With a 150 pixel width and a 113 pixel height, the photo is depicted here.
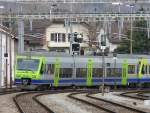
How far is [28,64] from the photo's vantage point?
141 feet

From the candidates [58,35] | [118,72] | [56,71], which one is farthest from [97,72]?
[58,35]

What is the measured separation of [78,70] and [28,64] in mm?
4971

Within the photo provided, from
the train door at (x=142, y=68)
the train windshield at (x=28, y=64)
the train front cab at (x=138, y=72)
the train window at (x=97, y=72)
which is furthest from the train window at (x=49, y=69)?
the train door at (x=142, y=68)

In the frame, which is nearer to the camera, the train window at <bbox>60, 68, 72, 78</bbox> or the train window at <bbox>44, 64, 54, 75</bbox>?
the train window at <bbox>44, 64, 54, 75</bbox>

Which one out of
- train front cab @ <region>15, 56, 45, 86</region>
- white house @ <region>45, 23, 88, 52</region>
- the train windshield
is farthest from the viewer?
white house @ <region>45, 23, 88, 52</region>

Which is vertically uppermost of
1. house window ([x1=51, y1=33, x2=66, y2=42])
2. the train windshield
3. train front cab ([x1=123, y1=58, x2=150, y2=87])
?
→ house window ([x1=51, y1=33, x2=66, y2=42])

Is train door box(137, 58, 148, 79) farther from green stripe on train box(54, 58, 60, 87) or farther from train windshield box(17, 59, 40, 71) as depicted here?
train windshield box(17, 59, 40, 71)

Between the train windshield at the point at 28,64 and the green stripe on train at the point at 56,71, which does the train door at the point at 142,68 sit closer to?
the green stripe on train at the point at 56,71

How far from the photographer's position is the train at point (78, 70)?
4278 centimetres

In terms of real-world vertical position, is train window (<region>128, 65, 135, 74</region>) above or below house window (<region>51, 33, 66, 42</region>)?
below

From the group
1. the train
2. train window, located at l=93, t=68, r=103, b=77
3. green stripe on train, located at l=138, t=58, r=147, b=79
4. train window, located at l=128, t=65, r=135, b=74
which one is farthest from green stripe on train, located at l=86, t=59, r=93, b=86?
green stripe on train, located at l=138, t=58, r=147, b=79

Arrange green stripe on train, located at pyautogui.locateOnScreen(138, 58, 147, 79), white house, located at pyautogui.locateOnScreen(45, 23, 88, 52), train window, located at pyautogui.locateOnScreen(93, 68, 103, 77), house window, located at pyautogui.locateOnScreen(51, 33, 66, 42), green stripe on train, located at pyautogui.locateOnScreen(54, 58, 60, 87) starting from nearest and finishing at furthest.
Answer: green stripe on train, located at pyautogui.locateOnScreen(54, 58, 60, 87) → train window, located at pyautogui.locateOnScreen(93, 68, 103, 77) → green stripe on train, located at pyautogui.locateOnScreen(138, 58, 147, 79) → white house, located at pyautogui.locateOnScreen(45, 23, 88, 52) → house window, located at pyautogui.locateOnScreen(51, 33, 66, 42)

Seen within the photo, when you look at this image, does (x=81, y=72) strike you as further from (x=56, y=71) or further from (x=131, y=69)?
(x=131, y=69)

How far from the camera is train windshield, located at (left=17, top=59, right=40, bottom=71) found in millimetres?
42781
